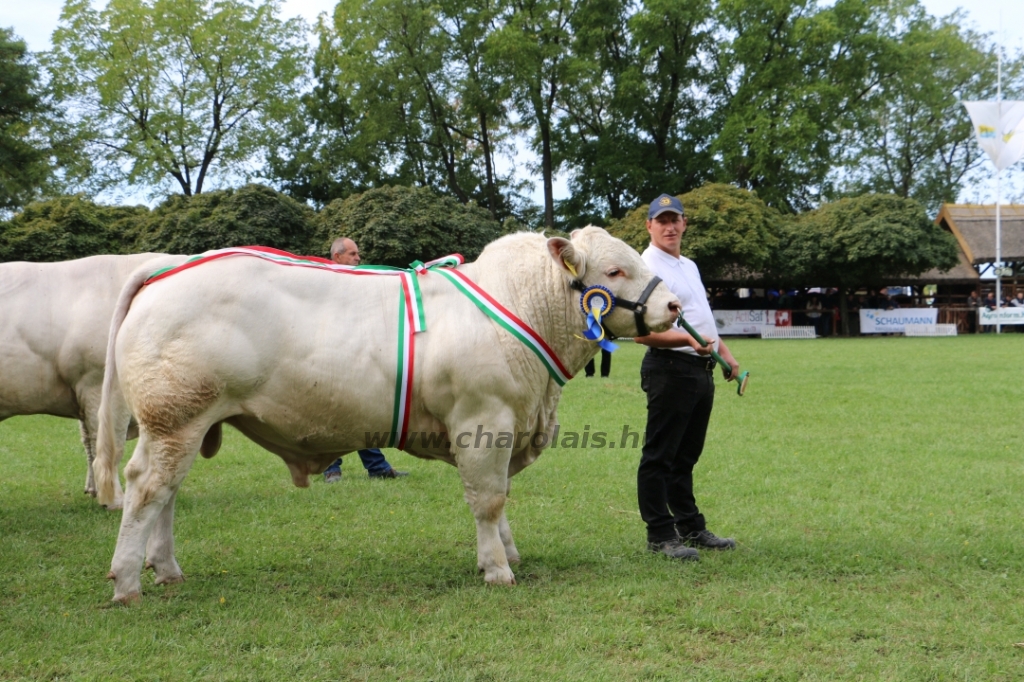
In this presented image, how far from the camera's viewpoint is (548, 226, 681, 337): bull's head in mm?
5320

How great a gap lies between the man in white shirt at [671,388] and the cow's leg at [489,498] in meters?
1.07

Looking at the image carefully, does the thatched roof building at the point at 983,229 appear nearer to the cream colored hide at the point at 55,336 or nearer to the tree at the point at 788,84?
the tree at the point at 788,84

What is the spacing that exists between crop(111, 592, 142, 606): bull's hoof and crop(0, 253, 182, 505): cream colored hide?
192 centimetres

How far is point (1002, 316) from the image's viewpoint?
1485 inches

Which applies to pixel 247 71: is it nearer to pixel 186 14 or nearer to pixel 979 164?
pixel 186 14

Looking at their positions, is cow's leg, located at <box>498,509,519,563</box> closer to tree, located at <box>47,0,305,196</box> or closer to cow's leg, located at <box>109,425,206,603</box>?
cow's leg, located at <box>109,425,206,603</box>

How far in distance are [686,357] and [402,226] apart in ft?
91.9

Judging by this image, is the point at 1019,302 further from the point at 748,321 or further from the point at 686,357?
the point at 686,357

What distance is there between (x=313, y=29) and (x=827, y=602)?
50492 millimetres

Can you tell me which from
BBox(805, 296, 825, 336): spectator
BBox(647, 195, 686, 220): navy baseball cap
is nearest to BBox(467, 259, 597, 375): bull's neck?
BBox(647, 195, 686, 220): navy baseball cap

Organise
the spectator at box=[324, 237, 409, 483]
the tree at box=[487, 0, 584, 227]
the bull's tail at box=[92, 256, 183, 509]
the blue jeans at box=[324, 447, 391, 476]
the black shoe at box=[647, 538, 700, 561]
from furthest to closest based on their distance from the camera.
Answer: the tree at box=[487, 0, 584, 227] < the blue jeans at box=[324, 447, 391, 476] < the spectator at box=[324, 237, 409, 483] < the black shoe at box=[647, 538, 700, 561] < the bull's tail at box=[92, 256, 183, 509]

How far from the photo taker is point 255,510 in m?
7.27

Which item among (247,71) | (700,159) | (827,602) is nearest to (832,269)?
(700,159)

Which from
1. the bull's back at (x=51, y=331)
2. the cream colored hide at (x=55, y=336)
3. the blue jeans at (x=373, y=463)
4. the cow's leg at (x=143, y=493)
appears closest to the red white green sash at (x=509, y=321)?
the cow's leg at (x=143, y=493)
